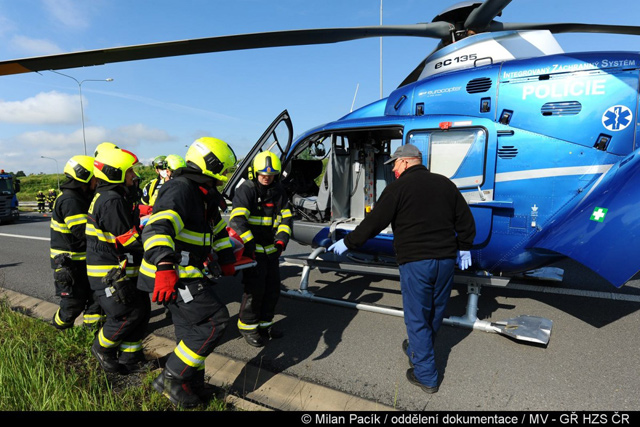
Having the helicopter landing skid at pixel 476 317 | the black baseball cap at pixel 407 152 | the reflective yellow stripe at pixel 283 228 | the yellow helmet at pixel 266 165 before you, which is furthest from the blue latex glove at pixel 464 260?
the yellow helmet at pixel 266 165

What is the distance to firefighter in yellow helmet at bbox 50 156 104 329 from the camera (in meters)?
3.68

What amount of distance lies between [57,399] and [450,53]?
525cm

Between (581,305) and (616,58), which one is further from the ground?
(616,58)

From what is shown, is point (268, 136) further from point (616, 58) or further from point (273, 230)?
point (616, 58)

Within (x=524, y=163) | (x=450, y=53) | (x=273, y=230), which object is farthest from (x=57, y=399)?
(x=450, y=53)

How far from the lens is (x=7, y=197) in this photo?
1491cm

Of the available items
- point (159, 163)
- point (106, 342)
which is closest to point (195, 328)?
point (106, 342)

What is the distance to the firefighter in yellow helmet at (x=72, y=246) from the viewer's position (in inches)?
145

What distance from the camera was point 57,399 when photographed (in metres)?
2.25

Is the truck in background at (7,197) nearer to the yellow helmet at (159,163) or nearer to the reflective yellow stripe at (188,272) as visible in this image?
the yellow helmet at (159,163)

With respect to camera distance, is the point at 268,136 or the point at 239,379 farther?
the point at 268,136

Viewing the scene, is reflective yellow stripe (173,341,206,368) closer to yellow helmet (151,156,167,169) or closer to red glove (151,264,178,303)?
red glove (151,264,178,303)

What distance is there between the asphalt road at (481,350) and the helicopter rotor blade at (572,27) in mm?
3343

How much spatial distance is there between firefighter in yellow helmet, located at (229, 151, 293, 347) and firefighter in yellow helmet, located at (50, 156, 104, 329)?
5.19 ft
